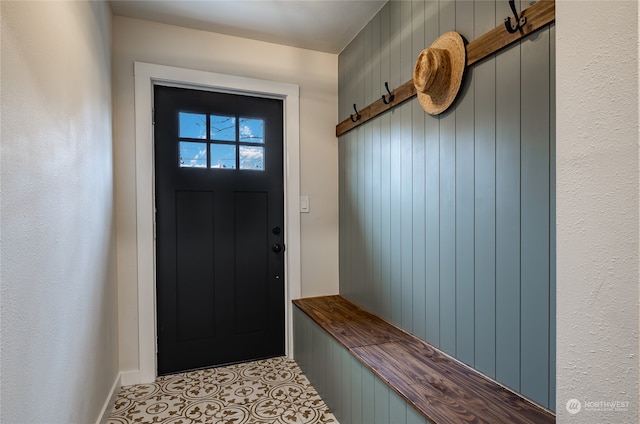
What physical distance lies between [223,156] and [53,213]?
4.46 feet

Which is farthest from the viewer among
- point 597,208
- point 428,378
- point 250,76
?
point 250,76

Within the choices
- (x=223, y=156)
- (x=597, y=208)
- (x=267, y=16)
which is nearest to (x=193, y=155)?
(x=223, y=156)

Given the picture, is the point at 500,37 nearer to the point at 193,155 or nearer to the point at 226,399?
the point at 193,155

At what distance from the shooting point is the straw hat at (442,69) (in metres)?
1.48

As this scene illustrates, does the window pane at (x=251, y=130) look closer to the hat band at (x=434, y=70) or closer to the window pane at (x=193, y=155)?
the window pane at (x=193, y=155)

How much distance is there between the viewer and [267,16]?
2.18m

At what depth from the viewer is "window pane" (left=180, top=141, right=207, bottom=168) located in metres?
2.35

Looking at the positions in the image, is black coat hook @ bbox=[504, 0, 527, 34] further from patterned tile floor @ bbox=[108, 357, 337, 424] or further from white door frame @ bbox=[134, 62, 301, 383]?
patterned tile floor @ bbox=[108, 357, 337, 424]

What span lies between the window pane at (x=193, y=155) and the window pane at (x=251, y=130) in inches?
11.8

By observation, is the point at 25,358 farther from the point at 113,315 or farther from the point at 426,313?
the point at 426,313

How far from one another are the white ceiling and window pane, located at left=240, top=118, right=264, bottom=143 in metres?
0.61

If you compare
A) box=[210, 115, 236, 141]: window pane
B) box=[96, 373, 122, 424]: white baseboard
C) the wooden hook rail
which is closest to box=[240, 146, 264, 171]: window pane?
box=[210, 115, 236, 141]: window pane

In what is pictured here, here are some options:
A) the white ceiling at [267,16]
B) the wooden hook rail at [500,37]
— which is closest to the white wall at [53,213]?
the white ceiling at [267,16]

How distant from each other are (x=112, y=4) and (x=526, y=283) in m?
2.72
